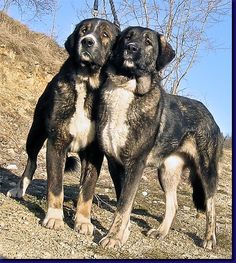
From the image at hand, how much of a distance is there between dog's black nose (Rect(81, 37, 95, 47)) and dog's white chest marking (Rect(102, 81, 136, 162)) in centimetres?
49

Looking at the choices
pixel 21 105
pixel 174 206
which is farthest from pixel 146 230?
pixel 21 105

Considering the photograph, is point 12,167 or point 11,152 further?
point 11,152

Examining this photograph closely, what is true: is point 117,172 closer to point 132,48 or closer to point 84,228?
point 84,228

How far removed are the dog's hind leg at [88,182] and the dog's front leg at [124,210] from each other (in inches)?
17.5

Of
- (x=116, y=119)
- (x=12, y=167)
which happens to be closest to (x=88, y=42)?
(x=116, y=119)

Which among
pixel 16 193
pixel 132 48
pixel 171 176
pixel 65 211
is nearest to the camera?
pixel 132 48

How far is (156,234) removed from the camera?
5688 mm

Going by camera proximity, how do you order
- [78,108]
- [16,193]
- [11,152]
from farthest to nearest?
1. [11,152]
2. [16,193]
3. [78,108]

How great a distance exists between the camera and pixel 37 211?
571 centimetres

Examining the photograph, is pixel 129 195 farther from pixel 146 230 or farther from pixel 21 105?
pixel 21 105

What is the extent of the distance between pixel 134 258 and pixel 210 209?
151 cm

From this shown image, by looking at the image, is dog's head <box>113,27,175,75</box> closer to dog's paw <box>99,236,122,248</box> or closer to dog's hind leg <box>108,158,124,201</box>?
dog's hind leg <box>108,158,124,201</box>

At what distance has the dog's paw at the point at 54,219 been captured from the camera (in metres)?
5.09

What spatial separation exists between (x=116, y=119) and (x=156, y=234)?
1.45 m
